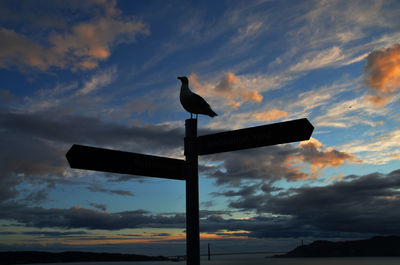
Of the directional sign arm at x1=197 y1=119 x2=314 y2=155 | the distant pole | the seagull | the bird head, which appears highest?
the bird head

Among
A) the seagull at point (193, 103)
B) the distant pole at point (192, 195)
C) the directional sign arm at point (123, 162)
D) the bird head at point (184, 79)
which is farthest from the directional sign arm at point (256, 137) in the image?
the bird head at point (184, 79)

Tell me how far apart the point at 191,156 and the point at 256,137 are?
3.63 ft

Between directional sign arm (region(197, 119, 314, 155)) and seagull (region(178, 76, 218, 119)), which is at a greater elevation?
seagull (region(178, 76, 218, 119))

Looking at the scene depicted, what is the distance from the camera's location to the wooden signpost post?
4.80 m

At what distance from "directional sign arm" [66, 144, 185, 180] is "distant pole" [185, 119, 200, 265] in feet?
0.50

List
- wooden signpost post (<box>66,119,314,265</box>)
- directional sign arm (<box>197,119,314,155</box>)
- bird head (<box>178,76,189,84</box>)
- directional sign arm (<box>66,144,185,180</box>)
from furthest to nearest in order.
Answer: bird head (<box>178,76,189,84</box>) → directional sign arm (<box>197,119,314,155</box>) → wooden signpost post (<box>66,119,314,265</box>) → directional sign arm (<box>66,144,185,180</box>)

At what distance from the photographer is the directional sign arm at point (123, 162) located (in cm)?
460

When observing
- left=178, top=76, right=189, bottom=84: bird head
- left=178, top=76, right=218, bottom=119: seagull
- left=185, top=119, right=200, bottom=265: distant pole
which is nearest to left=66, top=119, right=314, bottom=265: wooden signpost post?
left=185, top=119, right=200, bottom=265: distant pole

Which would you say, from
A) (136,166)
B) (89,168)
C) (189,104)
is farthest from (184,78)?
(89,168)

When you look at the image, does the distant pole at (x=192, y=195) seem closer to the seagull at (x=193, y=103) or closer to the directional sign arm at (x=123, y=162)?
the directional sign arm at (x=123, y=162)

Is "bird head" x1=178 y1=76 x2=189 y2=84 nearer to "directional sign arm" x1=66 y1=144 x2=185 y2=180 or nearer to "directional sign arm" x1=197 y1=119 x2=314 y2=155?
"directional sign arm" x1=197 y1=119 x2=314 y2=155

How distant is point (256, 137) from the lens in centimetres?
517

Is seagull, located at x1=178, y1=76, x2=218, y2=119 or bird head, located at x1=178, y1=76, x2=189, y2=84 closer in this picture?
seagull, located at x1=178, y1=76, x2=218, y2=119

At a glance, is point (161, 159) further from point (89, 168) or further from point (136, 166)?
point (89, 168)
